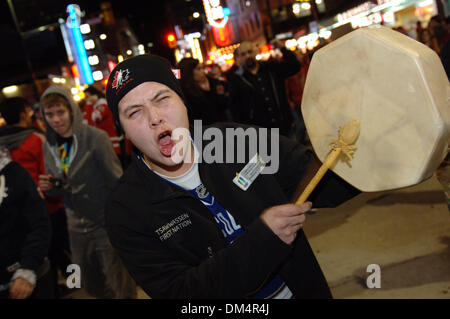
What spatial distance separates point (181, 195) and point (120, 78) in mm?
548

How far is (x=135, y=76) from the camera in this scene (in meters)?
1.59

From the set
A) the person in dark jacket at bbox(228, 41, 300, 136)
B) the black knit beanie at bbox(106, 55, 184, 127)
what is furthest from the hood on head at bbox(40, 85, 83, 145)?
the person in dark jacket at bbox(228, 41, 300, 136)

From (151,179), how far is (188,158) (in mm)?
185

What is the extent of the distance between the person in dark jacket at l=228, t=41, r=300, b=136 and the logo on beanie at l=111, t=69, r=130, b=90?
3.76m

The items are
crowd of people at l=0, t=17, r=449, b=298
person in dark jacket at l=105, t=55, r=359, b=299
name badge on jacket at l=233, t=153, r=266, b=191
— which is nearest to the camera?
crowd of people at l=0, t=17, r=449, b=298

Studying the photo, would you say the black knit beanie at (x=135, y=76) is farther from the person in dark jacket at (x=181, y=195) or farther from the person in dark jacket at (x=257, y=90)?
the person in dark jacket at (x=257, y=90)

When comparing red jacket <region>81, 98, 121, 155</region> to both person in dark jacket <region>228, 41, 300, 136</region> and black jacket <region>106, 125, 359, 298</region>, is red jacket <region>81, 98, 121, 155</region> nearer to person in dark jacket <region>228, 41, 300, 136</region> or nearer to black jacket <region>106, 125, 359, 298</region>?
person in dark jacket <region>228, 41, 300, 136</region>

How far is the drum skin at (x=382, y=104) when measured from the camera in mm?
1195

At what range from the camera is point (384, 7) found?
59.1 feet

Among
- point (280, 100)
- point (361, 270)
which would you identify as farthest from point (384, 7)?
point (361, 270)

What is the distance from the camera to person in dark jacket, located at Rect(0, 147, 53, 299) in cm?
244

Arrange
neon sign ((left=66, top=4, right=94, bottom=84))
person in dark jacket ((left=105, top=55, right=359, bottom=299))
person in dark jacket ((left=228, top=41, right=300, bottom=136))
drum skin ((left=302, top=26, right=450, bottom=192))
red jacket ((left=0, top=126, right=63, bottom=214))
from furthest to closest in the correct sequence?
neon sign ((left=66, top=4, right=94, bottom=84))
person in dark jacket ((left=228, top=41, right=300, bottom=136))
red jacket ((left=0, top=126, right=63, bottom=214))
person in dark jacket ((left=105, top=55, right=359, bottom=299))
drum skin ((left=302, top=26, right=450, bottom=192))

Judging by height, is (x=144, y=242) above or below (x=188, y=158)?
below
